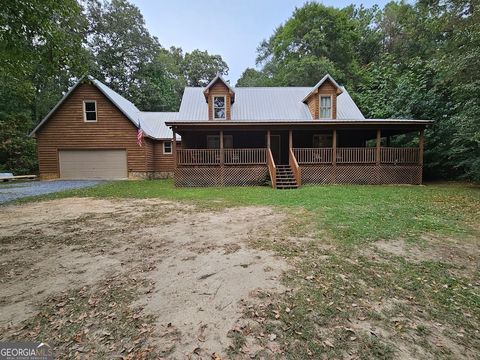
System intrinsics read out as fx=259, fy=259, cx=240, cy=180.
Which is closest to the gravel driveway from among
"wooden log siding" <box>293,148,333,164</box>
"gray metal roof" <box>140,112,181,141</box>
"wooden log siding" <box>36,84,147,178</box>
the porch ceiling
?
"wooden log siding" <box>36,84,147,178</box>

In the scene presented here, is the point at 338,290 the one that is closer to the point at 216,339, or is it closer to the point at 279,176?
the point at 216,339

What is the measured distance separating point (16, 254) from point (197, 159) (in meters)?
9.33

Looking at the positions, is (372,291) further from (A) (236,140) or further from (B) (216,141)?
(B) (216,141)

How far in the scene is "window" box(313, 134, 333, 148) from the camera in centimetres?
1570

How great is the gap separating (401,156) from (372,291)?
12061 mm

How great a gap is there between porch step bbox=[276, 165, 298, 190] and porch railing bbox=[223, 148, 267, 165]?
1.04 m

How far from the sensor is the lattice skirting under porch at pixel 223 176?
12898 mm

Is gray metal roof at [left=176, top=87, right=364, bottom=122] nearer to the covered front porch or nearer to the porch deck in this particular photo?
the covered front porch

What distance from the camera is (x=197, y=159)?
43.1ft

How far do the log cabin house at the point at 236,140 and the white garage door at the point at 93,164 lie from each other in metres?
0.06

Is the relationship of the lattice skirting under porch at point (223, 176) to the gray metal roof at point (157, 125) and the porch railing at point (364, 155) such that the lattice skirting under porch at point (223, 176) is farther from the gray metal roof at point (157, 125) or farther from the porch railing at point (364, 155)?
the gray metal roof at point (157, 125)

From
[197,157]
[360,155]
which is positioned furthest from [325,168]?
[197,157]

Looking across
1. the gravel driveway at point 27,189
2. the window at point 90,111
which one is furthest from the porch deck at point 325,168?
the window at point 90,111

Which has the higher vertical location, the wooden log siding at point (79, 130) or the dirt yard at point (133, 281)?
the wooden log siding at point (79, 130)
